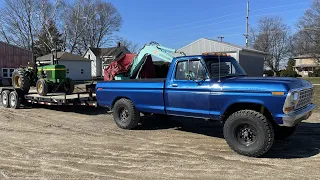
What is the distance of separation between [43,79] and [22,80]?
3.40ft

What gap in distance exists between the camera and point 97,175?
5.24 m

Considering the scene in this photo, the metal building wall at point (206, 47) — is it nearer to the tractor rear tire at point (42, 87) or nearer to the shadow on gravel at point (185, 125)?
the tractor rear tire at point (42, 87)

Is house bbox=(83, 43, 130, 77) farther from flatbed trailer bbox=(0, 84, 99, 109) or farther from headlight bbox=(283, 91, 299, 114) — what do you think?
headlight bbox=(283, 91, 299, 114)

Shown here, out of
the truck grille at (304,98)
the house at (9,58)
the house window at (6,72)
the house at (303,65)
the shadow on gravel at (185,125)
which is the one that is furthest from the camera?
the house at (303,65)

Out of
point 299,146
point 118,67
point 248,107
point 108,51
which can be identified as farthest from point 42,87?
point 108,51

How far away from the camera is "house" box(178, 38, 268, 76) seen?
3444 cm

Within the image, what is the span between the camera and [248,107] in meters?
6.50

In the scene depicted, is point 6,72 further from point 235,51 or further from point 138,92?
point 138,92

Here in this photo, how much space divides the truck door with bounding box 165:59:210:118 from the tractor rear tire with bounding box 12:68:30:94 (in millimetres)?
8610

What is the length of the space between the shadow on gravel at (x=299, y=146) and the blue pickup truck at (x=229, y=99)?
0.30 meters

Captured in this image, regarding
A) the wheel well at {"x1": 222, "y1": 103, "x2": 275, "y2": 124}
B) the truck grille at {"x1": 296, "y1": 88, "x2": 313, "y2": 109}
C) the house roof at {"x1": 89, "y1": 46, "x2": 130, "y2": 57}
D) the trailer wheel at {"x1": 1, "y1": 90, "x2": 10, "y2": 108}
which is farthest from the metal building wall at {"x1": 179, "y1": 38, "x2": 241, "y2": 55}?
the wheel well at {"x1": 222, "y1": 103, "x2": 275, "y2": 124}

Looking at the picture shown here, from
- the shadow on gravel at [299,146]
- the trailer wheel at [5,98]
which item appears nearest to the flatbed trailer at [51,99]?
the trailer wheel at [5,98]

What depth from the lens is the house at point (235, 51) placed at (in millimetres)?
34438

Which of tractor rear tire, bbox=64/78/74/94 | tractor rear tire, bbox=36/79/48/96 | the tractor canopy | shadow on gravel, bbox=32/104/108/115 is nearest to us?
shadow on gravel, bbox=32/104/108/115
